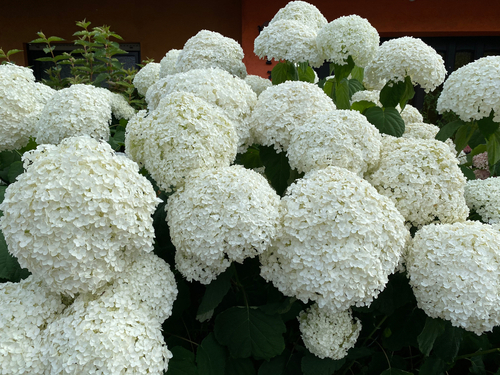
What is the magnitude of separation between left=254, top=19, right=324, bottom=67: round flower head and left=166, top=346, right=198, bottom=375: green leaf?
1012 mm

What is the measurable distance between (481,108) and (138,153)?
1027 mm

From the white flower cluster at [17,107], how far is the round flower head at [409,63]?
1222 mm

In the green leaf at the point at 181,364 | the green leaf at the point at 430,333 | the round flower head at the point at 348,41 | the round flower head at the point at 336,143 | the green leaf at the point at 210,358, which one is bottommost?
the green leaf at the point at 210,358

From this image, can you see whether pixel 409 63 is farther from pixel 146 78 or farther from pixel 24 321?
pixel 146 78

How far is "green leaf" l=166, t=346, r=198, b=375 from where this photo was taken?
842 mm

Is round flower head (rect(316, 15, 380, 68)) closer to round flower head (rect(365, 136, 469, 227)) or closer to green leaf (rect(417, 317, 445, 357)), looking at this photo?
round flower head (rect(365, 136, 469, 227))

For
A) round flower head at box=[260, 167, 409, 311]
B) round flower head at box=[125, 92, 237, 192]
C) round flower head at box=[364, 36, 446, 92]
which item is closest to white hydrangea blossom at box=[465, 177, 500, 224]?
round flower head at box=[364, 36, 446, 92]

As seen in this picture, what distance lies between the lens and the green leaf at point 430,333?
0.86m

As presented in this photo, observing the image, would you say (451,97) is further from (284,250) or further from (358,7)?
(358,7)

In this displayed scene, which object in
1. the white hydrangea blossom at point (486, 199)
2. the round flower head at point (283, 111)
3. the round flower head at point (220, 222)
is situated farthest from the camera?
the white hydrangea blossom at point (486, 199)

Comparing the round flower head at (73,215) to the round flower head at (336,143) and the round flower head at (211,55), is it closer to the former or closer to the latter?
the round flower head at (336,143)

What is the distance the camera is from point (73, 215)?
68 cm

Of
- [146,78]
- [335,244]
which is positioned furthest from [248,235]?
[146,78]

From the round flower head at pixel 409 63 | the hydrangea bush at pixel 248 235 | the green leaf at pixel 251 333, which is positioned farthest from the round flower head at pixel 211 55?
the green leaf at pixel 251 333
